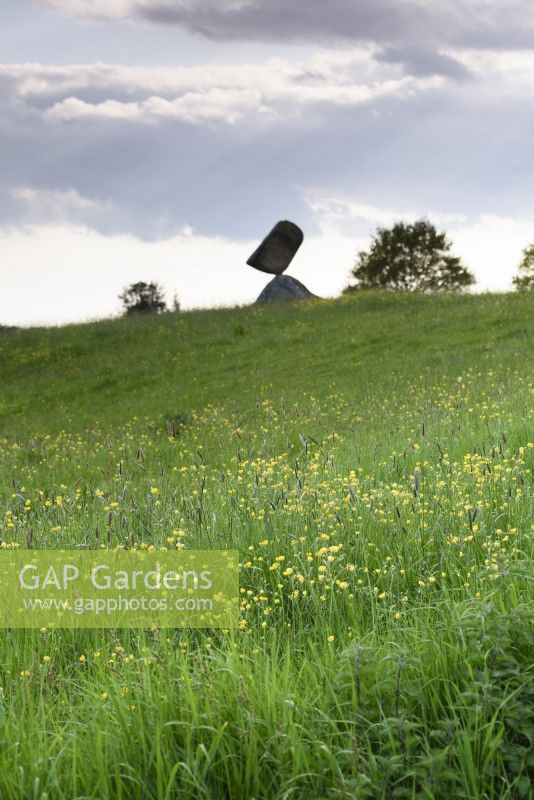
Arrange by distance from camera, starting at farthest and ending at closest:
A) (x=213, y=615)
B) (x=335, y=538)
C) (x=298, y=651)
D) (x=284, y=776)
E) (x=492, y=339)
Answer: (x=492, y=339) → (x=335, y=538) → (x=213, y=615) → (x=298, y=651) → (x=284, y=776)

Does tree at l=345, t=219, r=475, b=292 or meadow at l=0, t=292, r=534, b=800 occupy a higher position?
tree at l=345, t=219, r=475, b=292

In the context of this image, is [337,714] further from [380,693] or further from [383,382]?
[383,382]

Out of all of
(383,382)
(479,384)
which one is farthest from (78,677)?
(383,382)

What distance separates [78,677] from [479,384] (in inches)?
540

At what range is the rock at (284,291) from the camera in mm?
43469

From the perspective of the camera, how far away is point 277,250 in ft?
152

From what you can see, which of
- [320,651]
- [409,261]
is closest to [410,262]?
[409,261]

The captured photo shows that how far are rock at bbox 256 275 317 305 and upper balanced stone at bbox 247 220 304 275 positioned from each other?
3.29 feet

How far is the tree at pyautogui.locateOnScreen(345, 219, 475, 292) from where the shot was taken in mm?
59969

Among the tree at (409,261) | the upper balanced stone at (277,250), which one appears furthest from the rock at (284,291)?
the tree at (409,261)

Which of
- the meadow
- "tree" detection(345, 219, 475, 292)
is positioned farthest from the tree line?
the meadow

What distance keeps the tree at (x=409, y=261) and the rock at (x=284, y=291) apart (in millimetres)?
15539

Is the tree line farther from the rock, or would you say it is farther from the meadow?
the meadow

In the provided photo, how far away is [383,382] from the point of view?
20.9 meters
